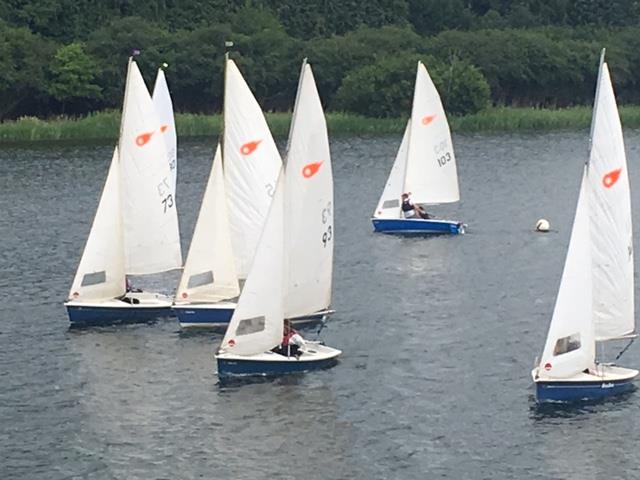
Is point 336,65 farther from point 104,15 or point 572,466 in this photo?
point 572,466

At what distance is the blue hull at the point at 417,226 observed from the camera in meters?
89.0

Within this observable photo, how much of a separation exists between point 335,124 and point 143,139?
7833 centimetres

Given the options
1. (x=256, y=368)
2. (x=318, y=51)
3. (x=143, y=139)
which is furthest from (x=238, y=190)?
(x=318, y=51)

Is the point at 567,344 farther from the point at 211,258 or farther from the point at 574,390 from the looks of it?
the point at 211,258

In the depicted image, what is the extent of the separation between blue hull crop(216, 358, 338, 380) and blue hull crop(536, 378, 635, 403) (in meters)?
8.71

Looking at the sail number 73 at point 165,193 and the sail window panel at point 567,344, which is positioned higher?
the sail number 73 at point 165,193

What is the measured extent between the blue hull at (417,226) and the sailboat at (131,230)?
21947 mm

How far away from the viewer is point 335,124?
146 m

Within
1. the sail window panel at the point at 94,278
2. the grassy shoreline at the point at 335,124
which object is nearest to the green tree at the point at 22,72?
the grassy shoreline at the point at 335,124

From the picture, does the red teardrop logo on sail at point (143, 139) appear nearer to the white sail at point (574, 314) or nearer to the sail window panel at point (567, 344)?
the white sail at point (574, 314)

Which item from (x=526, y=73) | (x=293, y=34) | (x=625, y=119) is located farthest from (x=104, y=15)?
(x=625, y=119)

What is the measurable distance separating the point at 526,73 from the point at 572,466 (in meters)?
119

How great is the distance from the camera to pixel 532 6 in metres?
192

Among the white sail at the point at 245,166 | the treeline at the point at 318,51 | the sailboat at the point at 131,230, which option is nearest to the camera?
the white sail at the point at 245,166
